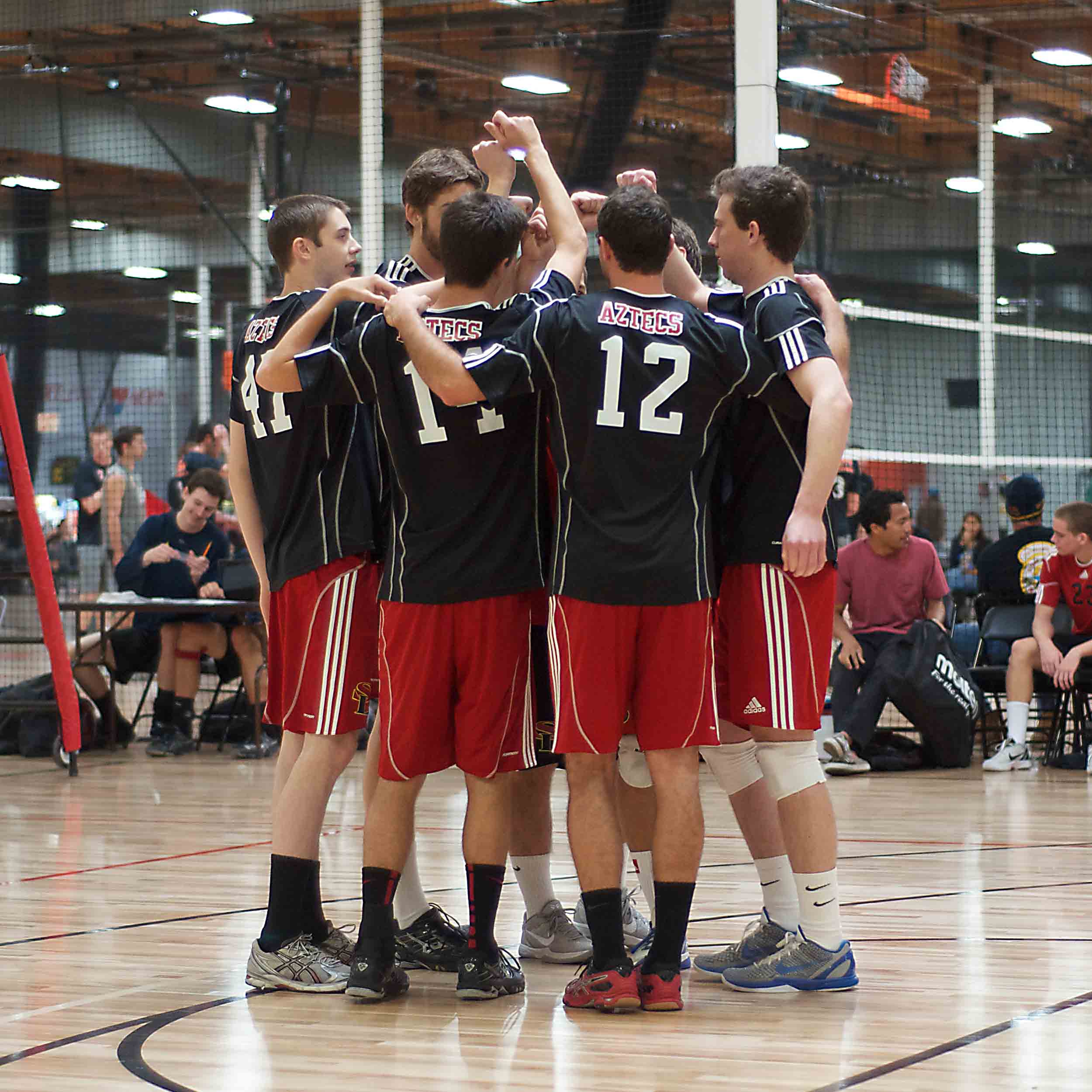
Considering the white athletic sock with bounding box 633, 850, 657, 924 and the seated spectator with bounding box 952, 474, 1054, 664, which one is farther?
the seated spectator with bounding box 952, 474, 1054, 664

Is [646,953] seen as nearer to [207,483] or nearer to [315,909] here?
[315,909]

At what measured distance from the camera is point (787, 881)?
136 inches

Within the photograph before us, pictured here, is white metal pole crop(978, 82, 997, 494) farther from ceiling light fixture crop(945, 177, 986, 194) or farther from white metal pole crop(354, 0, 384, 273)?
white metal pole crop(354, 0, 384, 273)

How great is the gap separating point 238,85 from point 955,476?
7.54 metres

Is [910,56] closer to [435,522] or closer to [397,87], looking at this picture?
[397,87]

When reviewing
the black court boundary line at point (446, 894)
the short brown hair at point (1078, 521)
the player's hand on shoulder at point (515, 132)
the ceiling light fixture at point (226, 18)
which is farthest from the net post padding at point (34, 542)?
the ceiling light fixture at point (226, 18)

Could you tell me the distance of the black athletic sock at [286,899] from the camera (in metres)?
3.33

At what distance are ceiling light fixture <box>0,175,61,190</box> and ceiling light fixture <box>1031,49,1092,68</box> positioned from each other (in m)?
9.30

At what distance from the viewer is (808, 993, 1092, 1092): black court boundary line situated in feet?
8.43

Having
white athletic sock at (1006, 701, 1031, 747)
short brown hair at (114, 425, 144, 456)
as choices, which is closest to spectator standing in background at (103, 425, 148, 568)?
short brown hair at (114, 425, 144, 456)

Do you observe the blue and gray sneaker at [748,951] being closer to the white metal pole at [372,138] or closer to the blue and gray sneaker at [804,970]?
the blue and gray sneaker at [804,970]

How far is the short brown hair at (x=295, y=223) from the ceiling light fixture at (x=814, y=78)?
11.6 metres

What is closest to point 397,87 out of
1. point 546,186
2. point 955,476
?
point 955,476

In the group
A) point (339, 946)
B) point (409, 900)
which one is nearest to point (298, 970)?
point (339, 946)
